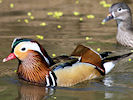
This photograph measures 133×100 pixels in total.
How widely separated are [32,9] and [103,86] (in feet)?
21.2

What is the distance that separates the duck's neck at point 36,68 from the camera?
6.29 m

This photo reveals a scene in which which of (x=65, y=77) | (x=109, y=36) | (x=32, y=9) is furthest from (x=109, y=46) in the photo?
(x=32, y=9)

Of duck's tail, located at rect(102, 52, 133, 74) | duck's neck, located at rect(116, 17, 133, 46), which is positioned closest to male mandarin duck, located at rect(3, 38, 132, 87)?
duck's tail, located at rect(102, 52, 133, 74)

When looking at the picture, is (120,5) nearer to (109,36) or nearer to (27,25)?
(109,36)

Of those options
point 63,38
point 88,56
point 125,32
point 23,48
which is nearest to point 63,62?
point 88,56

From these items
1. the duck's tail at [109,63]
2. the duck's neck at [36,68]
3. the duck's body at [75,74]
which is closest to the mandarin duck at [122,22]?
the duck's tail at [109,63]

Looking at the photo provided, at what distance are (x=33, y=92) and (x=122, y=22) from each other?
4.29 metres

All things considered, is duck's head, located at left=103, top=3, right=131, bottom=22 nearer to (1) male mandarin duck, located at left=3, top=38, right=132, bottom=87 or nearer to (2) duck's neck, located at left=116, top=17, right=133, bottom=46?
(2) duck's neck, located at left=116, top=17, right=133, bottom=46

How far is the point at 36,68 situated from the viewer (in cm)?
633

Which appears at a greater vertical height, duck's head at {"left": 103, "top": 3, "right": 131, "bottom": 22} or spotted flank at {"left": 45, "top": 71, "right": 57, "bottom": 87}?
duck's head at {"left": 103, "top": 3, "right": 131, "bottom": 22}

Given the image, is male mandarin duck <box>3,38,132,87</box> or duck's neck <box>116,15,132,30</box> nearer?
male mandarin duck <box>3,38,132,87</box>

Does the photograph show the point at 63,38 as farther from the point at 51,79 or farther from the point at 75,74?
the point at 51,79

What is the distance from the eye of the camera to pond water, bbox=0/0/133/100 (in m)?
6.16

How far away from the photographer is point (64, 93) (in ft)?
20.0
